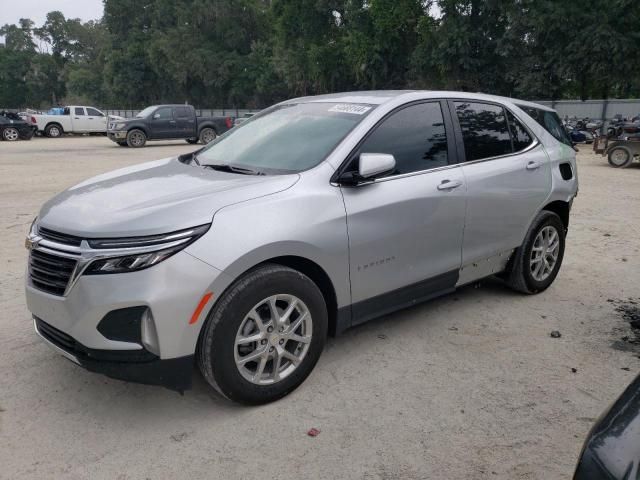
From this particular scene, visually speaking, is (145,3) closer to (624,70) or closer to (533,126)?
(624,70)

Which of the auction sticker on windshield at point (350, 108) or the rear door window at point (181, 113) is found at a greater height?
the rear door window at point (181, 113)

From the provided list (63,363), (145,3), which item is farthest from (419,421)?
(145,3)

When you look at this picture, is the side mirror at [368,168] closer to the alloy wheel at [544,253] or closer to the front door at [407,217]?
the front door at [407,217]

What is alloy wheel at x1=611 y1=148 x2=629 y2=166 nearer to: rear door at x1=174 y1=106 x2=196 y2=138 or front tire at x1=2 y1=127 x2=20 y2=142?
rear door at x1=174 y1=106 x2=196 y2=138

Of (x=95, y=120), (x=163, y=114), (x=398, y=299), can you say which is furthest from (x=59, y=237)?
(x=95, y=120)

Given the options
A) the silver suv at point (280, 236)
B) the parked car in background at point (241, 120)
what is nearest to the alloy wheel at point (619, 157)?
the parked car in background at point (241, 120)

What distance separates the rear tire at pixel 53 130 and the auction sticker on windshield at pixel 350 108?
28.1 meters

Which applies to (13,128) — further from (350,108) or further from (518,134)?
(518,134)

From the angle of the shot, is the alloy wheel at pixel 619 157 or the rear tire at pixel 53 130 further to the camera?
the rear tire at pixel 53 130

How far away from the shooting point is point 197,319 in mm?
2643

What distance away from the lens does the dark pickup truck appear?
2138cm

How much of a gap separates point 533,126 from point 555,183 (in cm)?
54

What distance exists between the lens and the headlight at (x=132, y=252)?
8.37 ft

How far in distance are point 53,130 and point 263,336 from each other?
95.6 feet
